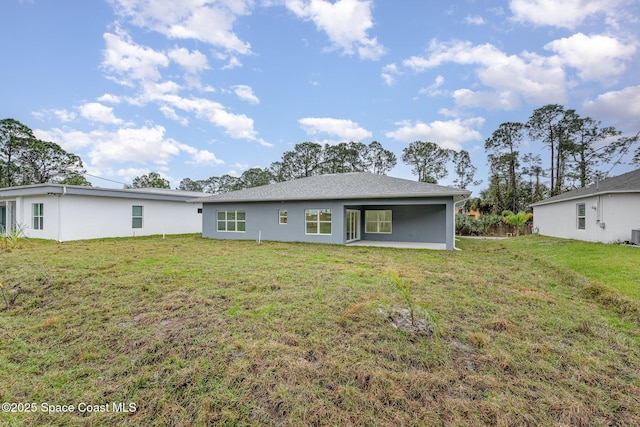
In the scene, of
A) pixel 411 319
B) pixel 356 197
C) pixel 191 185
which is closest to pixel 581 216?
pixel 356 197

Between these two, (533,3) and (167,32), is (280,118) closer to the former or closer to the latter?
(167,32)

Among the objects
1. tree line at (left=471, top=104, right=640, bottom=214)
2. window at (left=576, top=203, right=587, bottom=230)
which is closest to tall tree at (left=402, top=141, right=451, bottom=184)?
tree line at (left=471, top=104, right=640, bottom=214)

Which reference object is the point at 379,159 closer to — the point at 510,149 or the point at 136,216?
the point at 510,149

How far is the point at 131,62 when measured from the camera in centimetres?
1316

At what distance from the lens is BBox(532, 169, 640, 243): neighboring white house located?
12.1 meters

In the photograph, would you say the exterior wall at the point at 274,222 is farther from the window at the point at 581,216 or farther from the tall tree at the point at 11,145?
the tall tree at the point at 11,145

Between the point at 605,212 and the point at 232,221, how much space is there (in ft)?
58.8

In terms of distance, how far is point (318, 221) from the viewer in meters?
14.3

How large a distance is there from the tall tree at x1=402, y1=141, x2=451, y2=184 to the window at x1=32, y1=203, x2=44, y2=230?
1330 inches

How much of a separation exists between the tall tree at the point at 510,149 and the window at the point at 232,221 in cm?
2820

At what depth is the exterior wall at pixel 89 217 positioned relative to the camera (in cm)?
1407

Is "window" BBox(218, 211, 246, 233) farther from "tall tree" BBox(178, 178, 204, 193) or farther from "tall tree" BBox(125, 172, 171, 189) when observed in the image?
"tall tree" BBox(178, 178, 204, 193)

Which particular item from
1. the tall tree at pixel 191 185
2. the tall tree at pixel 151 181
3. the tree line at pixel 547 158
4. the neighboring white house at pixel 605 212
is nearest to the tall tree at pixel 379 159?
the tree line at pixel 547 158

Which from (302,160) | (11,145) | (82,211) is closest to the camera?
(82,211)
